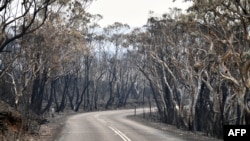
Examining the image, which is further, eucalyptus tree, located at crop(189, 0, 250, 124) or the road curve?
the road curve

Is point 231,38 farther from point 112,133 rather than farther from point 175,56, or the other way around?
point 175,56

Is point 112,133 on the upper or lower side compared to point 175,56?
lower

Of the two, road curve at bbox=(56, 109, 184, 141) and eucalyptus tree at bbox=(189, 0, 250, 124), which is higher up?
eucalyptus tree at bbox=(189, 0, 250, 124)

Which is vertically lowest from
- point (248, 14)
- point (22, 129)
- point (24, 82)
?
point (22, 129)

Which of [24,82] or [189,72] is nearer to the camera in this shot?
[189,72]

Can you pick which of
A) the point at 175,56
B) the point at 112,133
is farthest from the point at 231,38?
the point at 175,56

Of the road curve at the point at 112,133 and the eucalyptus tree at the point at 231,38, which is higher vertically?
the eucalyptus tree at the point at 231,38

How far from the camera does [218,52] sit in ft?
85.5

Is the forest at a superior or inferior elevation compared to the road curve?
superior

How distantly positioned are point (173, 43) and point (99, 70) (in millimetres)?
38247

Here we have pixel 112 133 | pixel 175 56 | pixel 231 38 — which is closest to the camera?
pixel 231 38

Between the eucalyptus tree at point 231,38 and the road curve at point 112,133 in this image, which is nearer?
the eucalyptus tree at point 231,38

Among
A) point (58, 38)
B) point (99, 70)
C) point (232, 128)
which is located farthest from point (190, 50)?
point (99, 70)

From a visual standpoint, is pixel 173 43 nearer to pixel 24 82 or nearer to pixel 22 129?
pixel 24 82
